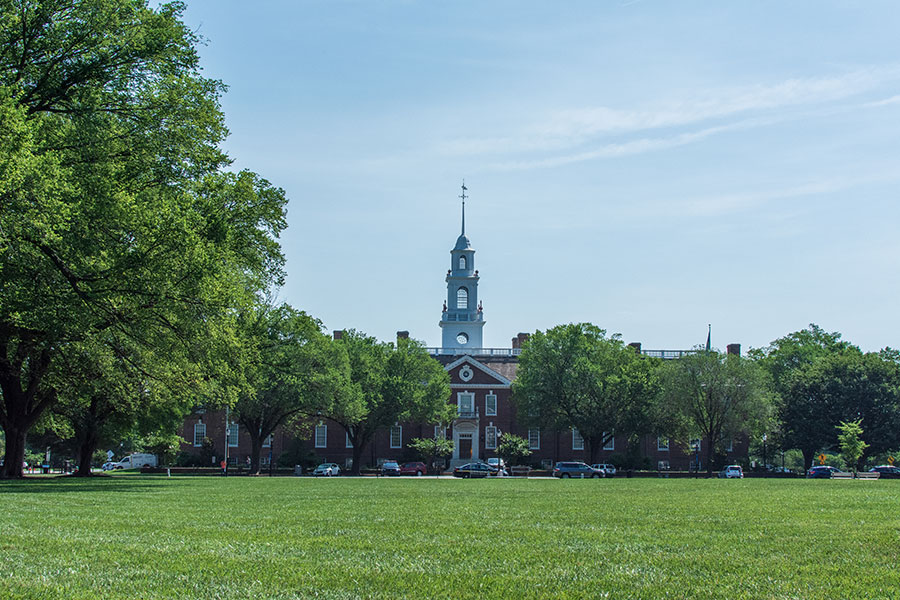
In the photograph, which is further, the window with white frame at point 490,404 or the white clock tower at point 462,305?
the white clock tower at point 462,305

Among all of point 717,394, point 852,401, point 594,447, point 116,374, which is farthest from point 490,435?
point 116,374

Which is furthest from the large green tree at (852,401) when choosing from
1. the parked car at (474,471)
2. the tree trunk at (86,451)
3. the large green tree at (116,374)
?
the large green tree at (116,374)

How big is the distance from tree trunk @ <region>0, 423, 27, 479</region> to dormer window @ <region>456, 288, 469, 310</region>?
66566 mm

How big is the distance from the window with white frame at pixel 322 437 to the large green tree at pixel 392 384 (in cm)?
1018

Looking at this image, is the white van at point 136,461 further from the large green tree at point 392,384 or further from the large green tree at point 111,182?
the large green tree at point 111,182

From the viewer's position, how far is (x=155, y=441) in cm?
7081

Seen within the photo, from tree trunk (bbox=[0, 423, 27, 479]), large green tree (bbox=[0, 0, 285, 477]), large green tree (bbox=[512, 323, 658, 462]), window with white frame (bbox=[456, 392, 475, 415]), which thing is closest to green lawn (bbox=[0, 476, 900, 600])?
large green tree (bbox=[0, 0, 285, 477])

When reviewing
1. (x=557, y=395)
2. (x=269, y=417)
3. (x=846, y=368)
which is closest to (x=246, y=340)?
(x=269, y=417)

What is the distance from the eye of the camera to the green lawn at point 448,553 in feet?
26.7

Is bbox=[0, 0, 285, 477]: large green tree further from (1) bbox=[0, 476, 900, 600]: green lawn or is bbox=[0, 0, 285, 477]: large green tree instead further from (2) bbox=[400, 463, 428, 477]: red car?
(2) bbox=[400, 463, 428, 477]: red car

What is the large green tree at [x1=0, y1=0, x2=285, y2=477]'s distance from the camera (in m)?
22.0

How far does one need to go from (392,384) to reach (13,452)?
3840 centimetres

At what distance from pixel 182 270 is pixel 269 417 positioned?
40851mm

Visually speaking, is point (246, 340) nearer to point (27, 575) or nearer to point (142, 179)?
point (142, 179)
